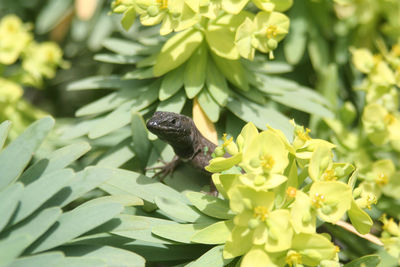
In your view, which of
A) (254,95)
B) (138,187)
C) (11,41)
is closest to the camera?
(138,187)

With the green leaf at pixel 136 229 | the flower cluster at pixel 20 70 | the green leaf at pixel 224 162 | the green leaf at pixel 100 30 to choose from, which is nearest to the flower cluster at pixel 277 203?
the green leaf at pixel 224 162

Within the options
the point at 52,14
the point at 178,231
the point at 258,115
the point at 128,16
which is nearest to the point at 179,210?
the point at 178,231

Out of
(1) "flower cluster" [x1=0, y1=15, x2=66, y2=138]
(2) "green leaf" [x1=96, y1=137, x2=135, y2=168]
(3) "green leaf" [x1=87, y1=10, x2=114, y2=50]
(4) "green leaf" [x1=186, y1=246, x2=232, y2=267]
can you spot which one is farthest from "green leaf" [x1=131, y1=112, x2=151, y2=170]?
(3) "green leaf" [x1=87, y1=10, x2=114, y2=50]

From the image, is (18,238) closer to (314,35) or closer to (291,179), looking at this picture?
(291,179)

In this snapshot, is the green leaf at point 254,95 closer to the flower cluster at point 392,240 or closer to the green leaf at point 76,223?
the flower cluster at point 392,240

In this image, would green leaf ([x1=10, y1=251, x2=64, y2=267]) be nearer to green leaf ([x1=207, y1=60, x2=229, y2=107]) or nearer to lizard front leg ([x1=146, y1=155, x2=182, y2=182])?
lizard front leg ([x1=146, y1=155, x2=182, y2=182])

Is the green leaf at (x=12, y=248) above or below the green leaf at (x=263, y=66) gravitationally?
above

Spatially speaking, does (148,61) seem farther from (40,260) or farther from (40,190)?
(40,260)
